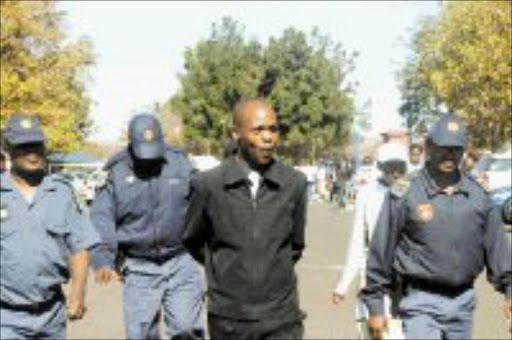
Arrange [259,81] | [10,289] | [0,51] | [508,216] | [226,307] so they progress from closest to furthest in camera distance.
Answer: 1. [226,307]
2. [10,289]
3. [508,216]
4. [0,51]
5. [259,81]

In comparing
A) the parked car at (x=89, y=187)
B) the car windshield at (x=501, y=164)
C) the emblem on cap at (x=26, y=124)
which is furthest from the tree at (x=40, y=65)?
the emblem on cap at (x=26, y=124)

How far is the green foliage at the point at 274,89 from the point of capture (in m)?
80.6

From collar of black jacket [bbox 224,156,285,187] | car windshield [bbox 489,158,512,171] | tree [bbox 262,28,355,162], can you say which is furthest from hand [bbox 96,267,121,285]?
tree [bbox 262,28,355,162]

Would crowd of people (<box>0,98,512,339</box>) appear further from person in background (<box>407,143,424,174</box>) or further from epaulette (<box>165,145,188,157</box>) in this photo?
person in background (<box>407,143,424,174</box>)

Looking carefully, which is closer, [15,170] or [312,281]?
[15,170]

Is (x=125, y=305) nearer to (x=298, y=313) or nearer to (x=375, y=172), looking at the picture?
(x=375, y=172)

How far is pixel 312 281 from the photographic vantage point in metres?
15.9

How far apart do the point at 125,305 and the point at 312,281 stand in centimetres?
820

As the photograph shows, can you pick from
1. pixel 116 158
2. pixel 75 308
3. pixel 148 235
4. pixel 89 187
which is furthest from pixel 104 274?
pixel 89 187

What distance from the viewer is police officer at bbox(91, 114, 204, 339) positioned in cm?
777

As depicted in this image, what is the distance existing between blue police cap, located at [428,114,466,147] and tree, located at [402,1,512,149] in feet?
128

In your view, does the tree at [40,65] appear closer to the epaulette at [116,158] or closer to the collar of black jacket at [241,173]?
the epaulette at [116,158]

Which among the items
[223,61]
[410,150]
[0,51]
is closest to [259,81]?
[223,61]

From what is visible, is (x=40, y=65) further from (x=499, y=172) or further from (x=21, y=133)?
(x=21, y=133)
